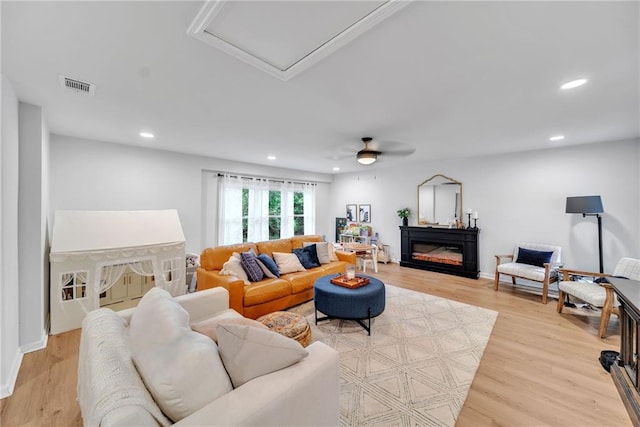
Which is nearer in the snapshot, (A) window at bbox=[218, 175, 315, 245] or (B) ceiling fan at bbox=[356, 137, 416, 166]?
(B) ceiling fan at bbox=[356, 137, 416, 166]

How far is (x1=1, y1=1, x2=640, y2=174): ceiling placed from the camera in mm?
1382

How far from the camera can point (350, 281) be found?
10.3 feet

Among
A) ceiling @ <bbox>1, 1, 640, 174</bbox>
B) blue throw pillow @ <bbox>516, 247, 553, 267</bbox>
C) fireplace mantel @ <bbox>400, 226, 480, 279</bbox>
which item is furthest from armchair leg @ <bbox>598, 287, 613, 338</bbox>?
fireplace mantel @ <bbox>400, 226, 480, 279</bbox>

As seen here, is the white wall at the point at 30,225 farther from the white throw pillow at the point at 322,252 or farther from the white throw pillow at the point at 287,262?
the white throw pillow at the point at 322,252

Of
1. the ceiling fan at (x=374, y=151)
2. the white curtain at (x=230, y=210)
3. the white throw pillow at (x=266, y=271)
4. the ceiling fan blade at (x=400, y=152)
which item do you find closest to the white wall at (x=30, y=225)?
the white throw pillow at (x=266, y=271)

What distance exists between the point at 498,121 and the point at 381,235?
4.08 metres

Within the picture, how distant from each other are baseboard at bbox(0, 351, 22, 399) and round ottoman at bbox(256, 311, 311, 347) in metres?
1.95

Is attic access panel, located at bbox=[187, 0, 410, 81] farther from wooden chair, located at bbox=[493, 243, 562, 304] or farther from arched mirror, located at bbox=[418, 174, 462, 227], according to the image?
arched mirror, located at bbox=[418, 174, 462, 227]

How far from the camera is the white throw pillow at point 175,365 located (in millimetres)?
985

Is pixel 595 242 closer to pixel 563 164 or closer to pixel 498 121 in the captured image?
pixel 563 164

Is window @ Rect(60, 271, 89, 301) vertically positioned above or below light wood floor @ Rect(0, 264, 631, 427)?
above

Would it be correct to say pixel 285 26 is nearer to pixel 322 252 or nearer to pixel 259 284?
pixel 259 284

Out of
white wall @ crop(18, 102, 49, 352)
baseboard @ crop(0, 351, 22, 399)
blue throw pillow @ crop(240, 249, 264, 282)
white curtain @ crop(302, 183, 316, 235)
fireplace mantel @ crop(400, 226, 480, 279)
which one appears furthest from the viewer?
white curtain @ crop(302, 183, 316, 235)

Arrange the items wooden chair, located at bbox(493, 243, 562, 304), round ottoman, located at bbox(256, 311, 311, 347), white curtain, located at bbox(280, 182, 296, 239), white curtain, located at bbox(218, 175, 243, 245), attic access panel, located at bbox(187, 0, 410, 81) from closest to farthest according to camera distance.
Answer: attic access panel, located at bbox(187, 0, 410, 81) → round ottoman, located at bbox(256, 311, 311, 347) → wooden chair, located at bbox(493, 243, 562, 304) → white curtain, located at bbox(218, 175, 243, 245) → white curtain, located at bbox(280, 182, 296, 239)
